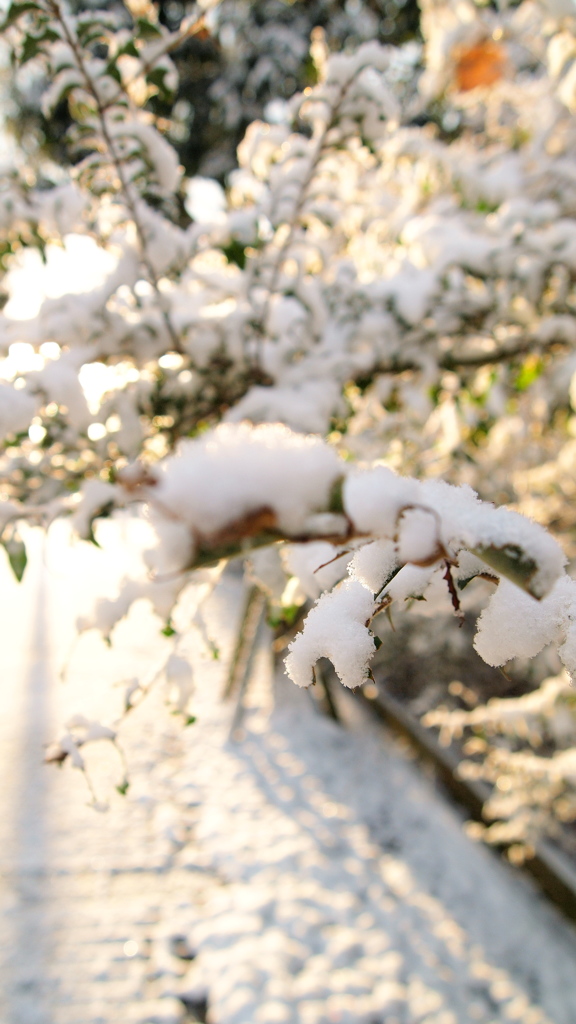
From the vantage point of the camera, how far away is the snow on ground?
2.06 meters

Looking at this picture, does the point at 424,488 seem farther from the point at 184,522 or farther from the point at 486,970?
the point at 486,970

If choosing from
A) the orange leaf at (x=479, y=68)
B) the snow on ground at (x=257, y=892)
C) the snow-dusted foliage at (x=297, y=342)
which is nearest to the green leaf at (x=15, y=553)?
the snow-dusted foliage at (x=297, y=342)

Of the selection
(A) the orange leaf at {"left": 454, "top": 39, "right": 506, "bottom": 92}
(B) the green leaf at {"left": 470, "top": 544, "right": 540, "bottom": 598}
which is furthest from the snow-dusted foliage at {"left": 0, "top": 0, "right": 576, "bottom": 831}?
(A) the orange leaf at {"left": 454, "top": 39, "right": 506, "bottom": 92}

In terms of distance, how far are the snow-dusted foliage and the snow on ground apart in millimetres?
600

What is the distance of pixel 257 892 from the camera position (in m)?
2.50

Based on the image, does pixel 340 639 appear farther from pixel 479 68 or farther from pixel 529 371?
pixel 479 68

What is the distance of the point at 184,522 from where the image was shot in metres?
0.32

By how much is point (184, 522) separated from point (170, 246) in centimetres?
110

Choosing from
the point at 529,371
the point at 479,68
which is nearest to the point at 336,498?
the point at 529,371

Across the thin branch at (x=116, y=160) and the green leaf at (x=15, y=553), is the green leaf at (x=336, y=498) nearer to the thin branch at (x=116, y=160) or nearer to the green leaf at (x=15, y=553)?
the green leaf at (x=15, y=553)

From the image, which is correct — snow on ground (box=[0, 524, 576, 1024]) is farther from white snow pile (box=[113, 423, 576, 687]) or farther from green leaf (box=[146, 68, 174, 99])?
green leaf (box=[146, 68, 174, 99])

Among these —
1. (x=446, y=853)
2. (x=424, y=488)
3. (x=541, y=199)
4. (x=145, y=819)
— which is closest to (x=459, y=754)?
(x=446, y=853)

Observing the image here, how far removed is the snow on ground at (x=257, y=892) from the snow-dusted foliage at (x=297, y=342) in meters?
0.60

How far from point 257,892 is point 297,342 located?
2.27m
